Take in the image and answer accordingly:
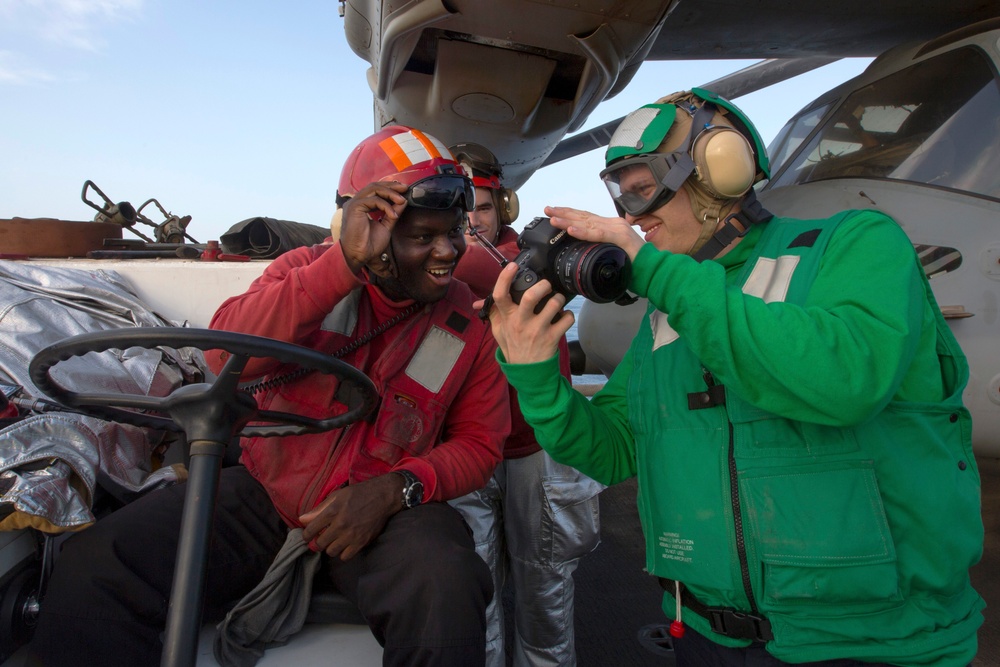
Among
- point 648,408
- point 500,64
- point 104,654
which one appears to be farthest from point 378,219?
point 500,64

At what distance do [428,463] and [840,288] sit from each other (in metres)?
1.05

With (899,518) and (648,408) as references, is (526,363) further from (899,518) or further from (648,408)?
(899,518)

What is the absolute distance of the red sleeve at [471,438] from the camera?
169 centimetres

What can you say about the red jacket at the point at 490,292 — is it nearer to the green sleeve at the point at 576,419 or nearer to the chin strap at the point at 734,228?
the green sleeve at the point at 576,419

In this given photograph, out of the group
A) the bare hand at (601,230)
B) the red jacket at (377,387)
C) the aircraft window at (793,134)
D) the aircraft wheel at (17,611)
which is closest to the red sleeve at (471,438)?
the red jacket at (377,387)

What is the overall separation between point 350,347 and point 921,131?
8.91ft

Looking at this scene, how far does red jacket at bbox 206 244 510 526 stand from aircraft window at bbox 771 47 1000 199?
2.13 m

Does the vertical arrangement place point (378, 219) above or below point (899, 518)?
above

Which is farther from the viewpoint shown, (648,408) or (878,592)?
(648,408)

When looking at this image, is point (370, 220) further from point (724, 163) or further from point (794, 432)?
point (794, 432)

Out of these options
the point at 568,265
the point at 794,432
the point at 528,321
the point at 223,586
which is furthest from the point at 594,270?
the point at 223,586

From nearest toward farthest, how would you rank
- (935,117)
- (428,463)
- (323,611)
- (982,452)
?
(323,611) → (428,463) → (982,452) → (935,117)

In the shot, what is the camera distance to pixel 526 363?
4.15 ft

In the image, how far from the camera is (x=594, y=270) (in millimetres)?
1115
